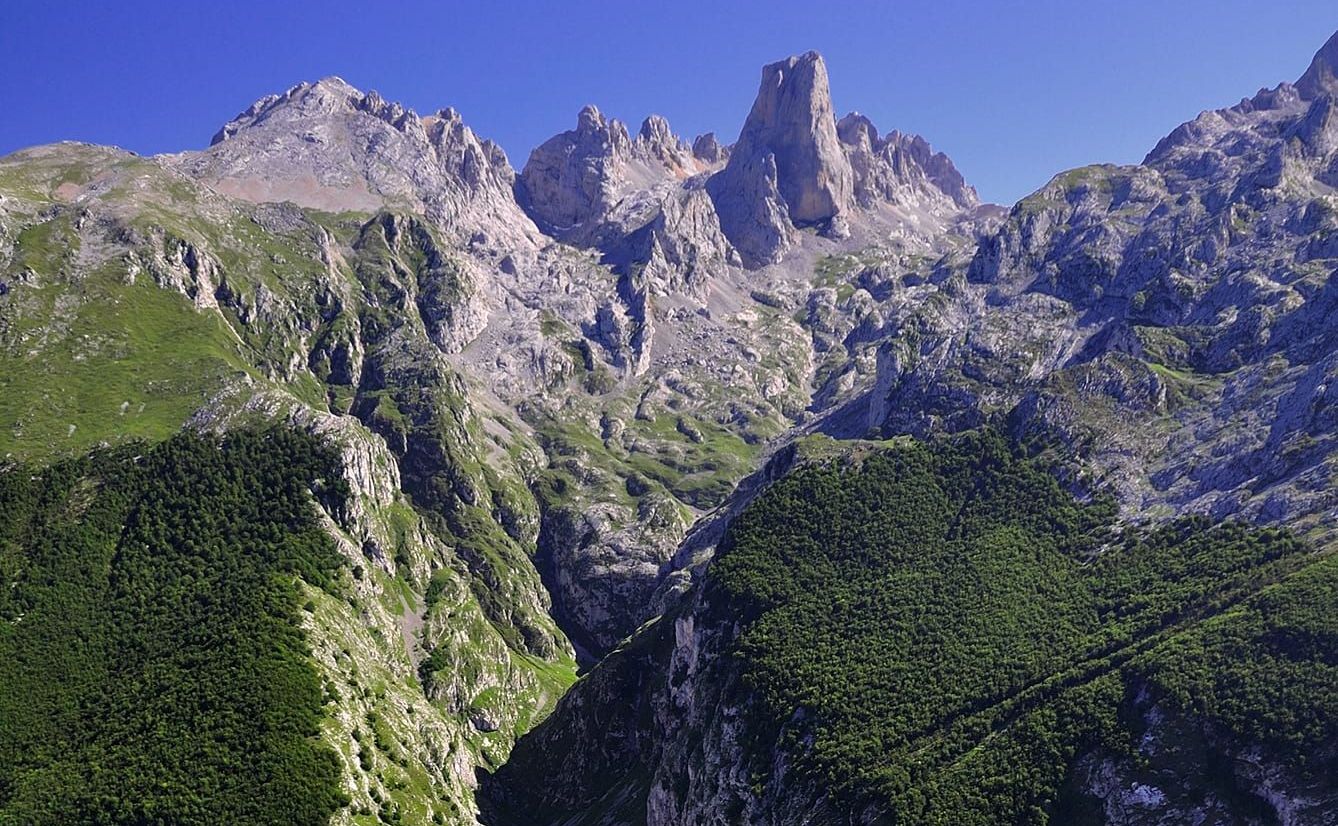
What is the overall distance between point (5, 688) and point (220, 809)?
6021cm

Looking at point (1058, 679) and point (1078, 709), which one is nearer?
point (1078, 709)

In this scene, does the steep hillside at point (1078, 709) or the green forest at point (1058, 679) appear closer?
the steep hillside at point (1078, 709)

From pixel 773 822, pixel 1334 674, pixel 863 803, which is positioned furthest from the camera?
pixel 773 822

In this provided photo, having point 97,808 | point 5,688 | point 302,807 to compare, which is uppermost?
point 5,688

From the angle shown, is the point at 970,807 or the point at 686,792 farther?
the point at 686,792

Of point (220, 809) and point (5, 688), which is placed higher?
point (5, 688)

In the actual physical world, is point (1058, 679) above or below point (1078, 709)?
above

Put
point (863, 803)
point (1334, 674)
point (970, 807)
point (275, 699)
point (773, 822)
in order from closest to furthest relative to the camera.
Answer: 1. point (1334, 674)
2. point (970, 807)
3. point (863, 803)
4. point (773, 822)
5. point (275, 699)

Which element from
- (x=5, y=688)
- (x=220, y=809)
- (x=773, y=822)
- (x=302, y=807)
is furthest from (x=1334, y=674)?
(x=5, y=688)

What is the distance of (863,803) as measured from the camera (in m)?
162

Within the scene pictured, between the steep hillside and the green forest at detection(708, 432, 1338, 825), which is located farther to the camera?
the green forest at detection(708, 432, 1338, 825)

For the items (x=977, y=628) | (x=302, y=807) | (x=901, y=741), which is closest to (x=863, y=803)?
(x=901, y=741)

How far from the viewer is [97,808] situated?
541ft

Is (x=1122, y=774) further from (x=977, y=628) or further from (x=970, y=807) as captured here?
(x=977, y=628)
